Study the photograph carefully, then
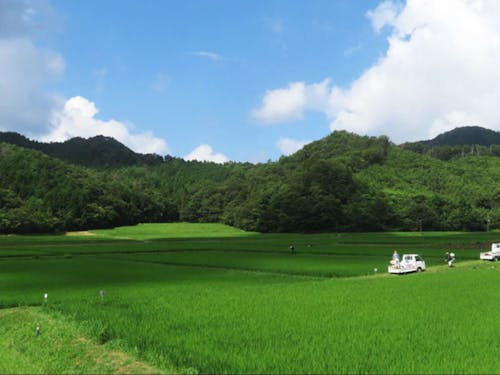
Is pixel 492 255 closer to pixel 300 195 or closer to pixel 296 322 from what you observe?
pixel 296 322

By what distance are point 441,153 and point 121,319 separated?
606 feet

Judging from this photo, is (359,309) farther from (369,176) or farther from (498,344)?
(369,176)

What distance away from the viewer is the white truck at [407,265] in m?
30.9

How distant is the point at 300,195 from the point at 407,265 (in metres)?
95.2

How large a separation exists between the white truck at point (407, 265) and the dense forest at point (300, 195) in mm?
87709

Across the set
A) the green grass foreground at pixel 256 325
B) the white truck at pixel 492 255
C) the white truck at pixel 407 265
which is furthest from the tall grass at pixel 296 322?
the white truck at pixel 492 255

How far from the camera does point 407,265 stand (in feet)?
103

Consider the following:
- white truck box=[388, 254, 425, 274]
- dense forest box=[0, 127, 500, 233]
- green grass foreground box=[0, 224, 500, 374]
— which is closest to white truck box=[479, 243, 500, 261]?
white truck box=[388, 254, 425, 274]

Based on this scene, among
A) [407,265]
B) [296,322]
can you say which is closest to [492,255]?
[407,265]

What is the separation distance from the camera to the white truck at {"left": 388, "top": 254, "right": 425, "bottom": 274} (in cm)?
3091

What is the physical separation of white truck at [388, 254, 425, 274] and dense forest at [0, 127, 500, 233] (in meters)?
87.7

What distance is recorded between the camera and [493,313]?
15.9 metres

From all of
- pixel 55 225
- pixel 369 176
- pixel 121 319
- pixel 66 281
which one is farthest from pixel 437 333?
pixel 369 176

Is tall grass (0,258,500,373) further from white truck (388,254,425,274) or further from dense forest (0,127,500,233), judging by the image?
dense forest (0,127,500,233)
